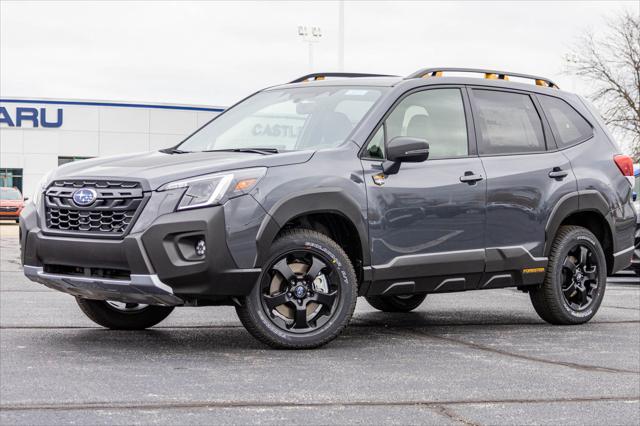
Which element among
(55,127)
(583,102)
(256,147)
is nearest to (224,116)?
(256,147)

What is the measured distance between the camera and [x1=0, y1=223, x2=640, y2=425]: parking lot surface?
4.83 meters

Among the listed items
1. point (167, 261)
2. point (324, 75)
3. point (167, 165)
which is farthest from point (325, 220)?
point (324, 75)

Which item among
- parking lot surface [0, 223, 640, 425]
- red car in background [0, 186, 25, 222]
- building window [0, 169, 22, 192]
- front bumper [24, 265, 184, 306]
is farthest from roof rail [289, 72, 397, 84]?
building window [0, 169, 22, 192]

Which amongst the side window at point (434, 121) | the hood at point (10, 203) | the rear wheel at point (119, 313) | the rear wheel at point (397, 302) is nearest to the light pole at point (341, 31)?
the hood at point (10, 203)

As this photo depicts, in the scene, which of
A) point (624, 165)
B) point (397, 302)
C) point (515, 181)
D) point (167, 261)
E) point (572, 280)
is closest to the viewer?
point (167, 261)

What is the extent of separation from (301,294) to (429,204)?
1.17 meters

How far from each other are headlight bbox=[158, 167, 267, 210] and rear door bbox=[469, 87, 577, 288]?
6.68 feet

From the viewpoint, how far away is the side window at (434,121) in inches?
291

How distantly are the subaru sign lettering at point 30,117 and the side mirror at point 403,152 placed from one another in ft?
169

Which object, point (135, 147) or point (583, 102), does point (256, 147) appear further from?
point (135, 147)

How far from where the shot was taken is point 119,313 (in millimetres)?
7562

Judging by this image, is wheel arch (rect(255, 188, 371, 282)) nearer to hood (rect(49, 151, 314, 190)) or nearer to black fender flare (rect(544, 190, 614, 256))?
hood (rect(49, 151, 314, 190))

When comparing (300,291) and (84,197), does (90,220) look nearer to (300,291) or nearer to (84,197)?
(84,197)

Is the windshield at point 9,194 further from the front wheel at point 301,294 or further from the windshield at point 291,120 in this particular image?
the front wheel at point 301,294
